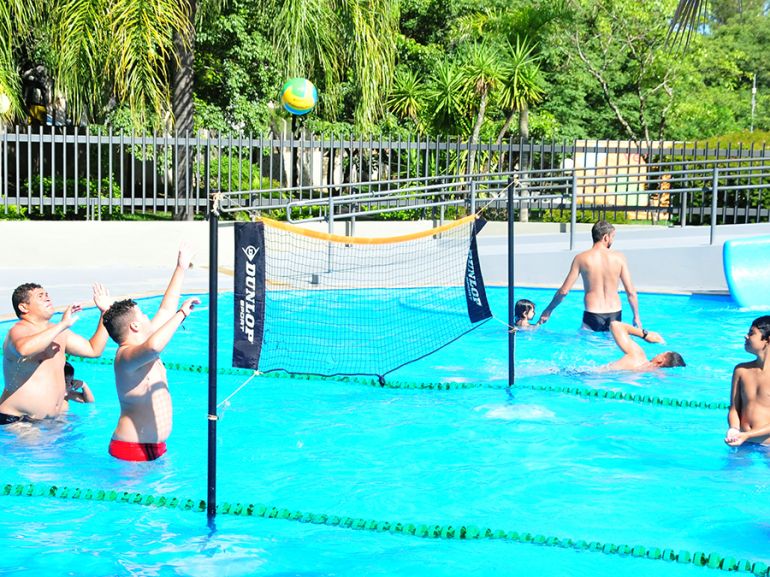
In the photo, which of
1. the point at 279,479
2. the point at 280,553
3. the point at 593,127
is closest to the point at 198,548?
the point at 280,553

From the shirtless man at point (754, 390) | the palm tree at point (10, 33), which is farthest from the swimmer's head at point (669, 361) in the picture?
the palm tree at point (10, 33)

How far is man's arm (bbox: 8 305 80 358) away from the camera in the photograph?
7.22 m

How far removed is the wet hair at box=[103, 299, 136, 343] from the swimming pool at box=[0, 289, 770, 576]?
1052 millimetres

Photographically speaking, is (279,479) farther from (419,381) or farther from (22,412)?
(419,381)

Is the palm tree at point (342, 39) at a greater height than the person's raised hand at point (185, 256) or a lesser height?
greater

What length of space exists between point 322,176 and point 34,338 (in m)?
13.5

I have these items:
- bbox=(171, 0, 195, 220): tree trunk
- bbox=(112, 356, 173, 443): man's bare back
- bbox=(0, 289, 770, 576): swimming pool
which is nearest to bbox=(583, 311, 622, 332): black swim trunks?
bbox=(0, 289, 770, 576): swimming pool

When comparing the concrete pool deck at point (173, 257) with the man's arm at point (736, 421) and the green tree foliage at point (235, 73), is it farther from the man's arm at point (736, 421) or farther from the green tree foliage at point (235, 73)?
the green tree foliage at point (235, 73)

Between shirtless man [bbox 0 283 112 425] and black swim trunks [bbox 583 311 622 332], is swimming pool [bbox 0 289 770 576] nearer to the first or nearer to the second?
shirtless man [bbox 0 283 112 425]

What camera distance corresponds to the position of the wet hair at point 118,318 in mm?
6418

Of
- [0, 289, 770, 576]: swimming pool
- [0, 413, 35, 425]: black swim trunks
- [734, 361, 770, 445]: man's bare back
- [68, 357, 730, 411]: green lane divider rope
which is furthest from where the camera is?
[68, 357, 730, 411]: green lane divider rope

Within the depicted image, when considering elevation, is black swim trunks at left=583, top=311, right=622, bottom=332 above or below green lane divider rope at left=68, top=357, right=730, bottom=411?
above

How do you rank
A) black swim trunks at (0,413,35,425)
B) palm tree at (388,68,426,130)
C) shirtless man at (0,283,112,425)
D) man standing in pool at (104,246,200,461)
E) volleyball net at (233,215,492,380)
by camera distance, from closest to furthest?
man standing in pool at (104,246,200,461)
shirtless man at (0,283,112,425)
black swim trunks at (0,413,35,425)
volleyball net at (233,215,492,380)
palm tree at (388,68,426,130)

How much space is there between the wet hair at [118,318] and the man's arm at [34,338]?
2.63ft
